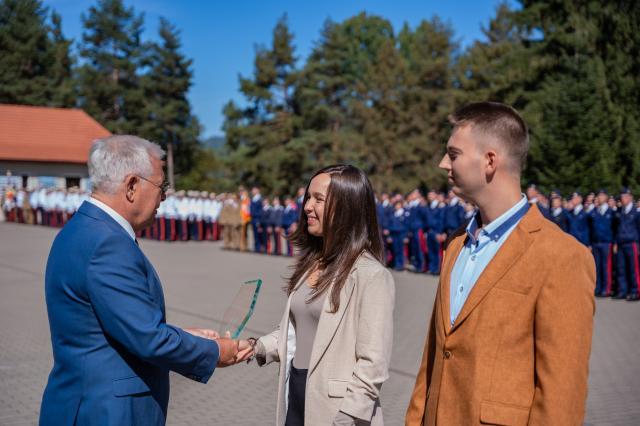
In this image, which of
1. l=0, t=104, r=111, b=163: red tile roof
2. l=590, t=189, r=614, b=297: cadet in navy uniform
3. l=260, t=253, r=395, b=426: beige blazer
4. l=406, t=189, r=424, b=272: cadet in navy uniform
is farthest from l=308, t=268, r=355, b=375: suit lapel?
l=0, t=104, r=111, b=163: red tile roof

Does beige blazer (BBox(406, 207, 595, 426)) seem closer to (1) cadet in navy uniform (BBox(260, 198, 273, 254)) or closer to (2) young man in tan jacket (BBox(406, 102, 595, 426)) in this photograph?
(2) young man in tan jacket (BBox(406, 102, 595, 426))

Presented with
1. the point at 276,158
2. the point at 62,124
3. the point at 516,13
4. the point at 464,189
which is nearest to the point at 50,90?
the point at 62,124

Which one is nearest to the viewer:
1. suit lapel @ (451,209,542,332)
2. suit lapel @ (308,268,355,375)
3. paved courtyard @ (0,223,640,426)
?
Answer: suit lapel @ (451,209,542,332)

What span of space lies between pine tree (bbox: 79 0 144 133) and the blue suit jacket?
62.3 meters

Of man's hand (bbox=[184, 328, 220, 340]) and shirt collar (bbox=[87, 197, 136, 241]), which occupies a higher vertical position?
shirt collar (bbox=[87, 197, 136, 241])

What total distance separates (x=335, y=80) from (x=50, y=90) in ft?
97.8

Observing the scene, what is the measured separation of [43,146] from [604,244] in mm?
49912

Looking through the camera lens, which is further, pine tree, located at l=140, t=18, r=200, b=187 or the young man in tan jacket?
pine tree, located at l=140, t=18, r=200, b=187

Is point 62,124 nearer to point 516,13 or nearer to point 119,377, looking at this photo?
point 516,13

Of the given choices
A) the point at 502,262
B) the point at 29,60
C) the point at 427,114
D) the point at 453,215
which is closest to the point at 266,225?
the point at 453,215

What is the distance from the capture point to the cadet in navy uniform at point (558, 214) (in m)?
15.7

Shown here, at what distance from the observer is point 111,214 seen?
2.98 m

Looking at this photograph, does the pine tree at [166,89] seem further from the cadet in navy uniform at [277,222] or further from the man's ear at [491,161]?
the man's ear at [491,161]

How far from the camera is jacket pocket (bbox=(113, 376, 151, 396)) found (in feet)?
9.29
